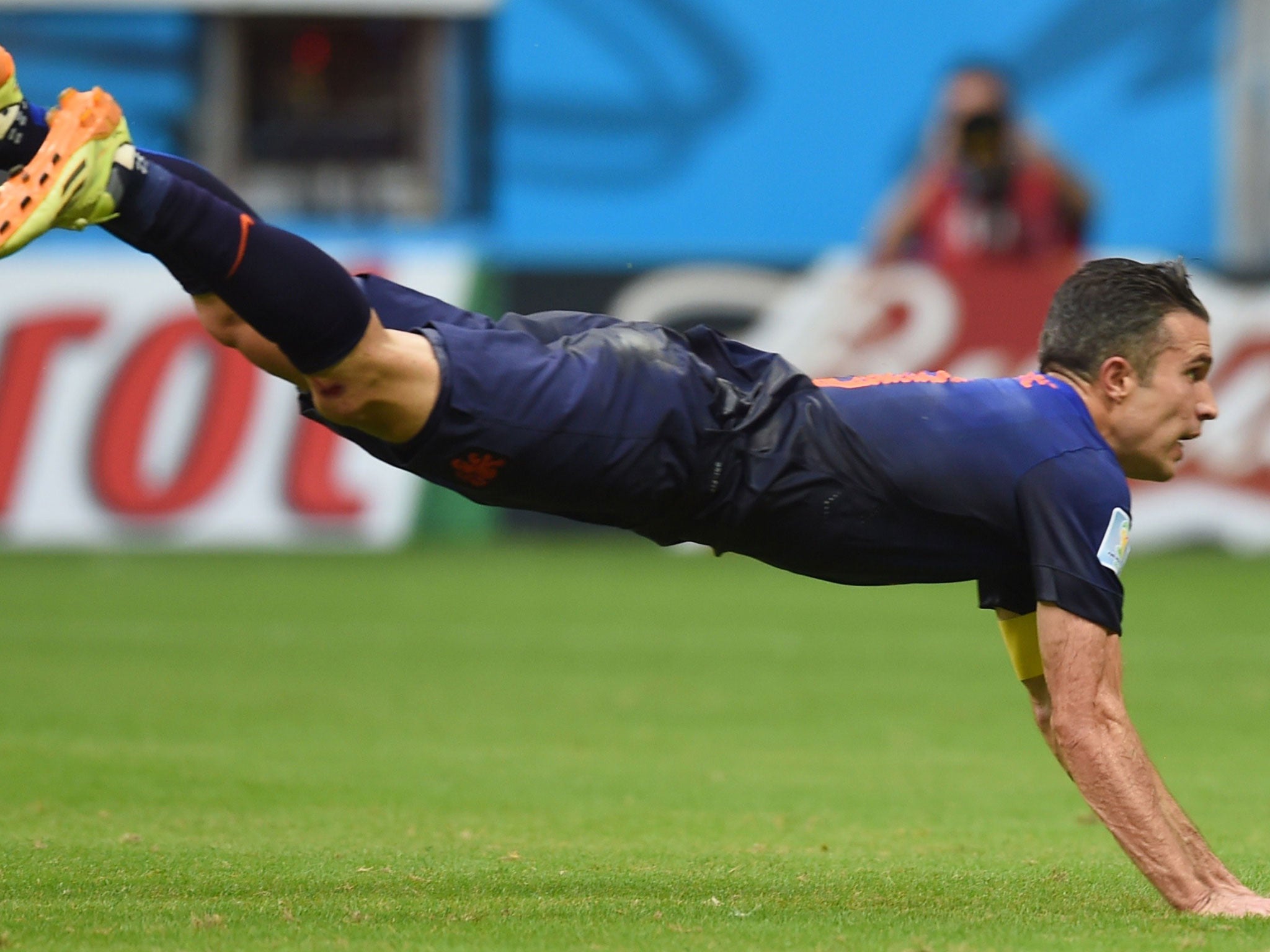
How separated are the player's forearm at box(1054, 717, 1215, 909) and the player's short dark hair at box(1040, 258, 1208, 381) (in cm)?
92

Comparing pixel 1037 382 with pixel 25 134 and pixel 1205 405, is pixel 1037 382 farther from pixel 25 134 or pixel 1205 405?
pixel 25 134

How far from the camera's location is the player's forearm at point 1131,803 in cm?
470

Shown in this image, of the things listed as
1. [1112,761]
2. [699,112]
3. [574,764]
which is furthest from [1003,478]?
[699,112]

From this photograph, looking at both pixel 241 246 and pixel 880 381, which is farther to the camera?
pixel 880 381

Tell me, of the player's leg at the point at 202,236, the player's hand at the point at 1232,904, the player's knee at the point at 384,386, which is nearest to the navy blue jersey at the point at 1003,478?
the player's hand at the point at 1232,904

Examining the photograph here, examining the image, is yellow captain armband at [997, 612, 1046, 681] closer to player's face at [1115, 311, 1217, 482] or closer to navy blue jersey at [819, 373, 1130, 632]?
A: navy blue jersey at [819, 373, 1130, 632]

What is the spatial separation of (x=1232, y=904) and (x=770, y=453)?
1541mm

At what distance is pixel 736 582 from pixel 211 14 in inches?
435

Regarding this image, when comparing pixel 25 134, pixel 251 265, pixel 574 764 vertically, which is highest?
pixel 25 134

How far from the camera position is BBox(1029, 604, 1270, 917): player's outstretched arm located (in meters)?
4.70

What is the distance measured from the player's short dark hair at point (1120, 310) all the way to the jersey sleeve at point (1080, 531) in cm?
28

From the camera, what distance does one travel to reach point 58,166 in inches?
179

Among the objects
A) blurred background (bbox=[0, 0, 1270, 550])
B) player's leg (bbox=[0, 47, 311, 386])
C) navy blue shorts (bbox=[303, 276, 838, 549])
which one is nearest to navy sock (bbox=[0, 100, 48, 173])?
player's leg (bbox=[0, 47, 311, 386])

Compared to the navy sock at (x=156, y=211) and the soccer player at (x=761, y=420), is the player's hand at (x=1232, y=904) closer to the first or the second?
the soccer player at (x=761, y=420)
